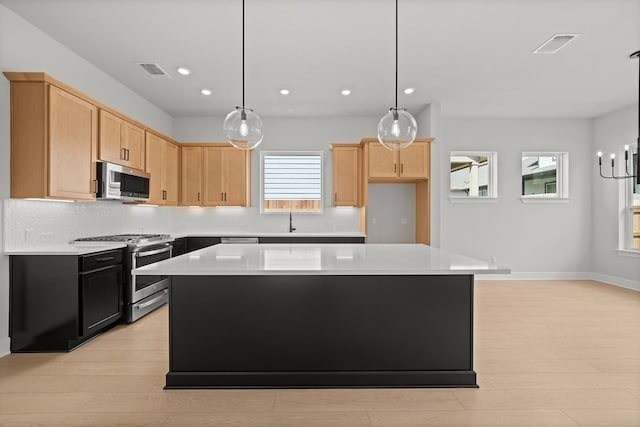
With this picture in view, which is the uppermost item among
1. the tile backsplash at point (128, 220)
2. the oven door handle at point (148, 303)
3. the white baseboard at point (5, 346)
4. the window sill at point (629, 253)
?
the tile backsplash at point (128, 220)

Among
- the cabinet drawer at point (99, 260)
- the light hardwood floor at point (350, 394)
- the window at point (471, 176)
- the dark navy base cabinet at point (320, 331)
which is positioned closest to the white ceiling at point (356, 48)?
the window at point (471, 176)

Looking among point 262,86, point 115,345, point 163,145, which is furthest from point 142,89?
point 115,345

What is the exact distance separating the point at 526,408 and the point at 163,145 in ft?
17.0

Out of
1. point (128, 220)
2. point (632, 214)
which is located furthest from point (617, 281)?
point (128, 220)

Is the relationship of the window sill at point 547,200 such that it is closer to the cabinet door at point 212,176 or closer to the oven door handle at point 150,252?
the cabinet door at point 212,176

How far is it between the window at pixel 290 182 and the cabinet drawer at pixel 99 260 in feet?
9.20

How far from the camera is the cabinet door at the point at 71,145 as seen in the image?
3.31 metres

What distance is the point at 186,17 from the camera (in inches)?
131

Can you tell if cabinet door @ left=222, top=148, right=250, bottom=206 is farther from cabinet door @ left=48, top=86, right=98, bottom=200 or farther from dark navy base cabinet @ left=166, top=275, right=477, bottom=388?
dark navy base cabinet @ left=166, top=275, right=477, bottom=388

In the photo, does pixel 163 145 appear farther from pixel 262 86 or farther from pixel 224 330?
pixel 224 330

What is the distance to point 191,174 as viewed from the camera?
6164mm

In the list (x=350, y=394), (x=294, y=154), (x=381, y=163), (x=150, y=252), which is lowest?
(x=350, y=394)

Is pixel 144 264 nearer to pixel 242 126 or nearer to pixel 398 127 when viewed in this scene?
pixel 242 126

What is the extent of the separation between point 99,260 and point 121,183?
1.00 meters
